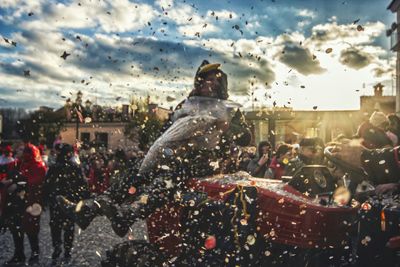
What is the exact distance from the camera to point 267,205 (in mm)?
3076

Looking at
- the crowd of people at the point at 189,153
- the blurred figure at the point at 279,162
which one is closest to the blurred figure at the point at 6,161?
the crowd of people at the point at 189,153

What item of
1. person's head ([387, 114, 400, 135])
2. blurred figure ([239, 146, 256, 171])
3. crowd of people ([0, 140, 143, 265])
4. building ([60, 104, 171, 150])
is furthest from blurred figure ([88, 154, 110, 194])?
building ([60, 104, 171, 150])

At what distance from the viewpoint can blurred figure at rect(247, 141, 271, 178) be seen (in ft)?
26.8

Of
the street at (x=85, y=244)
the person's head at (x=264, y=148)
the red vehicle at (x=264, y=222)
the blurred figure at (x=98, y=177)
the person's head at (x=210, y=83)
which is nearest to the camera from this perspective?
the red vehicle at (x=264, y=222)

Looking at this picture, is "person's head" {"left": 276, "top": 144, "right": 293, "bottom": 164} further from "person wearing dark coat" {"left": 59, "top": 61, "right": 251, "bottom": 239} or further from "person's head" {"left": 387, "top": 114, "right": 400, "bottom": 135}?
"person wearing dark coat" {"left": 59, "top": 61, "right": 251, "bottom": 239}

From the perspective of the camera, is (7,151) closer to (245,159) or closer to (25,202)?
(25,202)

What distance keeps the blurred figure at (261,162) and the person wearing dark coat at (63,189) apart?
3.49 meters

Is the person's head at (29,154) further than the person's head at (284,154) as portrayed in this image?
No

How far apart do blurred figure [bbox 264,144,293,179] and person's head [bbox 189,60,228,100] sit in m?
3.68

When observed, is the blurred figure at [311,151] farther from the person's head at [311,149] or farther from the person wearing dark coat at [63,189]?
the person wearing dark coat at [63,189]

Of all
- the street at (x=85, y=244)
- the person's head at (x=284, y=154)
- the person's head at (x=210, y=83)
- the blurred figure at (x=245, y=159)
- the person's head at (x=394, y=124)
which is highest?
the person's head at (x=210, y=83)

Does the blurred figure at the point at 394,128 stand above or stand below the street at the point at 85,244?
above

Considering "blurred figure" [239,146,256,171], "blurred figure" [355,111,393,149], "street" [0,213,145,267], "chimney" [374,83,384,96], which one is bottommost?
"street" [0,213,145,267]

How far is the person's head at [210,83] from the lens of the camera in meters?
4.30
